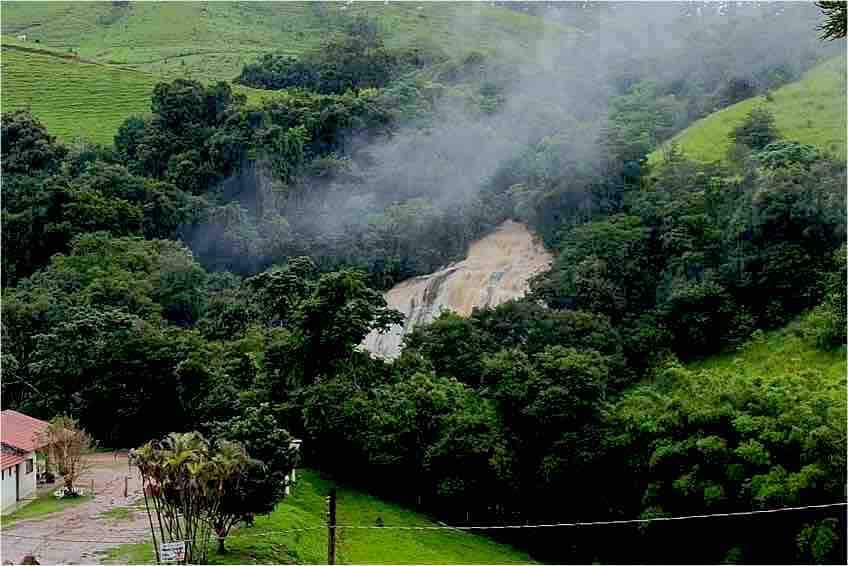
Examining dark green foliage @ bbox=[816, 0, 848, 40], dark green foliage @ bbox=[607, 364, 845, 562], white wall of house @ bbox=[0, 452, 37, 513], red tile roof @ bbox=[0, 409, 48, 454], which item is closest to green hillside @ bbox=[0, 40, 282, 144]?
red tile roof @ bbox=[0, 409, 48, 454]

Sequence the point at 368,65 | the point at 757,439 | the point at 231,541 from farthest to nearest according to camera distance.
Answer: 1. the point at 368,65
2. the point at 757,439
3. the point at 231,541

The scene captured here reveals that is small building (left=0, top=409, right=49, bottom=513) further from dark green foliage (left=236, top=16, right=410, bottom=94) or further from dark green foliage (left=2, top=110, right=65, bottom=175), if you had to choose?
dark green foliage (left=236, top=16, right=410, bottom=94)

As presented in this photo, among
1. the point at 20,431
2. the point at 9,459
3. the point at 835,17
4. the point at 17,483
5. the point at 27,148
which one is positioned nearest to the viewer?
the point at 835,17

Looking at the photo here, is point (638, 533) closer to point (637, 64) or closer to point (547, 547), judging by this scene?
point (547, 547)

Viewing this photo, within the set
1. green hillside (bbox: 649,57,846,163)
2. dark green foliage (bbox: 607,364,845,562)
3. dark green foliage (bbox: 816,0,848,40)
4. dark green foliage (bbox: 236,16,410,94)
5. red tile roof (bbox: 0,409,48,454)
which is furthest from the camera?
dark green foliage (bbox: 236,16,410,94)

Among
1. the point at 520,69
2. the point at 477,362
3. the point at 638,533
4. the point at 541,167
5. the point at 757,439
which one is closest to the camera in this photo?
the point at 757,439

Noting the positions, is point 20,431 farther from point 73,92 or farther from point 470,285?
point 73,92

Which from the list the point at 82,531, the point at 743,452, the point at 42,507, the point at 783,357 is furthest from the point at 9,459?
the point at 783,357

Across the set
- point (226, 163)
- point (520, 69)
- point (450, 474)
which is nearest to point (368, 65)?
point (520, 69)
